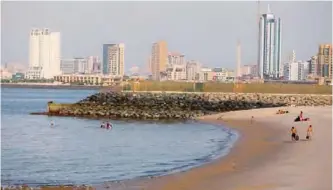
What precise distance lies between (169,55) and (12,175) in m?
158

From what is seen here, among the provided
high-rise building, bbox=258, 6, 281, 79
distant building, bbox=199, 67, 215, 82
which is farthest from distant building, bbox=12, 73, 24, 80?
high-rise building, bbox=258, 6, 281, 79

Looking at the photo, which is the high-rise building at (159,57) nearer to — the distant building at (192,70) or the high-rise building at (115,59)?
the distant building at (192,70)

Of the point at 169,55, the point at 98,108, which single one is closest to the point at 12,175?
the point at 98,108

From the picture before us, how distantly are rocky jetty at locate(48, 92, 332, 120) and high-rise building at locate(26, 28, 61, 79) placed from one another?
118 meters

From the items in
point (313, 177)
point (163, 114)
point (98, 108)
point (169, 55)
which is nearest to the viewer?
point (313, 177)

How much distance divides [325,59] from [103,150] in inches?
4184

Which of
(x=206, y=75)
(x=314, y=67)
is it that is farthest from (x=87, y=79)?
(x=314, y=67)

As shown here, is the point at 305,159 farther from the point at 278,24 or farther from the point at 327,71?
the point at 278,24

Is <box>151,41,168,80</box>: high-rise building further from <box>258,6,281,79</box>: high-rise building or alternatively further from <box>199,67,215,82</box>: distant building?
<box>258,6,281,79</box>: high-rise building

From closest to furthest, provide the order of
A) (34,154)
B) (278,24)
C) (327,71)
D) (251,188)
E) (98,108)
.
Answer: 1. (251,188)
2. (34,154)
3. (98,108)
4. (327,71)
5. (278,24)

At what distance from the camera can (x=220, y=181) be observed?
13133mm

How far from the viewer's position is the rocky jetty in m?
42.8

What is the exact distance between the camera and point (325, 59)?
400ft

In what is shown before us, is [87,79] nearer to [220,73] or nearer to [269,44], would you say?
[220,73]
